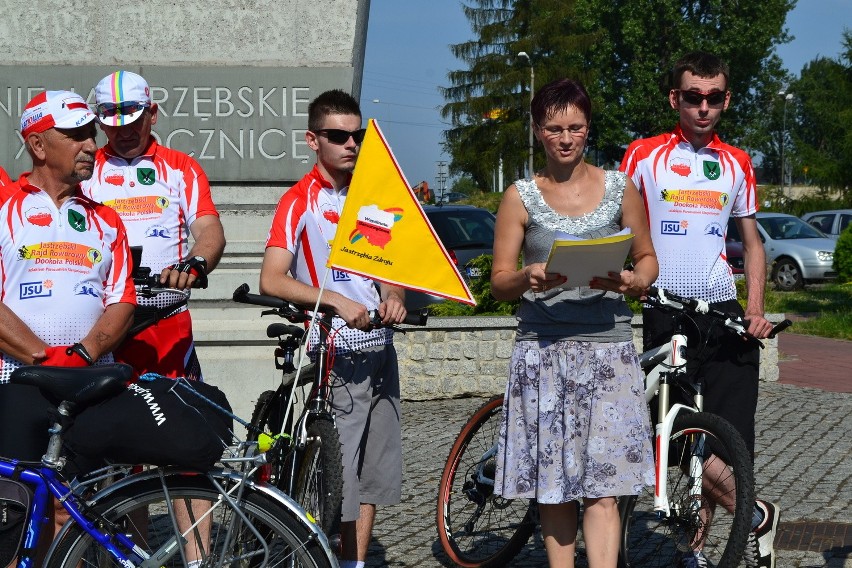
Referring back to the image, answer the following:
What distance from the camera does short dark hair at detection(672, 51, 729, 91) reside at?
5.09 m

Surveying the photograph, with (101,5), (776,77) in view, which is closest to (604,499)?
(101,5)

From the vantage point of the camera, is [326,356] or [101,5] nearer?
[326,356]

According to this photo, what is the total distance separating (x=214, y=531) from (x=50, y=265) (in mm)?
1169

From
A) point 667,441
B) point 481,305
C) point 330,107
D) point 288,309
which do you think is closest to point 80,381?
point 288,309

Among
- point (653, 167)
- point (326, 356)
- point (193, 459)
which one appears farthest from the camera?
point (653, 167)

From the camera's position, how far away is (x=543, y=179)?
446 cm

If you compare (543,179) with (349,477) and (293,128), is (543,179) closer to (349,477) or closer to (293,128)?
(349,477)

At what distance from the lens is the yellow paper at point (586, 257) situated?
387cm

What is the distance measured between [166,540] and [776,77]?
67.0 meters

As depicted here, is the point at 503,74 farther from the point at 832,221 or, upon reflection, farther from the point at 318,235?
the point at 318,235

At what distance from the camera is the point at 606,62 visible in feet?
212

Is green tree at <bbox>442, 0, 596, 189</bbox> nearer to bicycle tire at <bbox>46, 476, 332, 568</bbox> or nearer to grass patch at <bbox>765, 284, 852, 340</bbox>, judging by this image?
grass patch at <bbox>765, 284, 852, 340</bbox>

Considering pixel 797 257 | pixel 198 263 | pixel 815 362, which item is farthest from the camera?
pixel 797 257

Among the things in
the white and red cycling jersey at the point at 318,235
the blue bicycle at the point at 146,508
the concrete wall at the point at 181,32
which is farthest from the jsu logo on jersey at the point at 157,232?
the concrete wall at the point at 181,32
